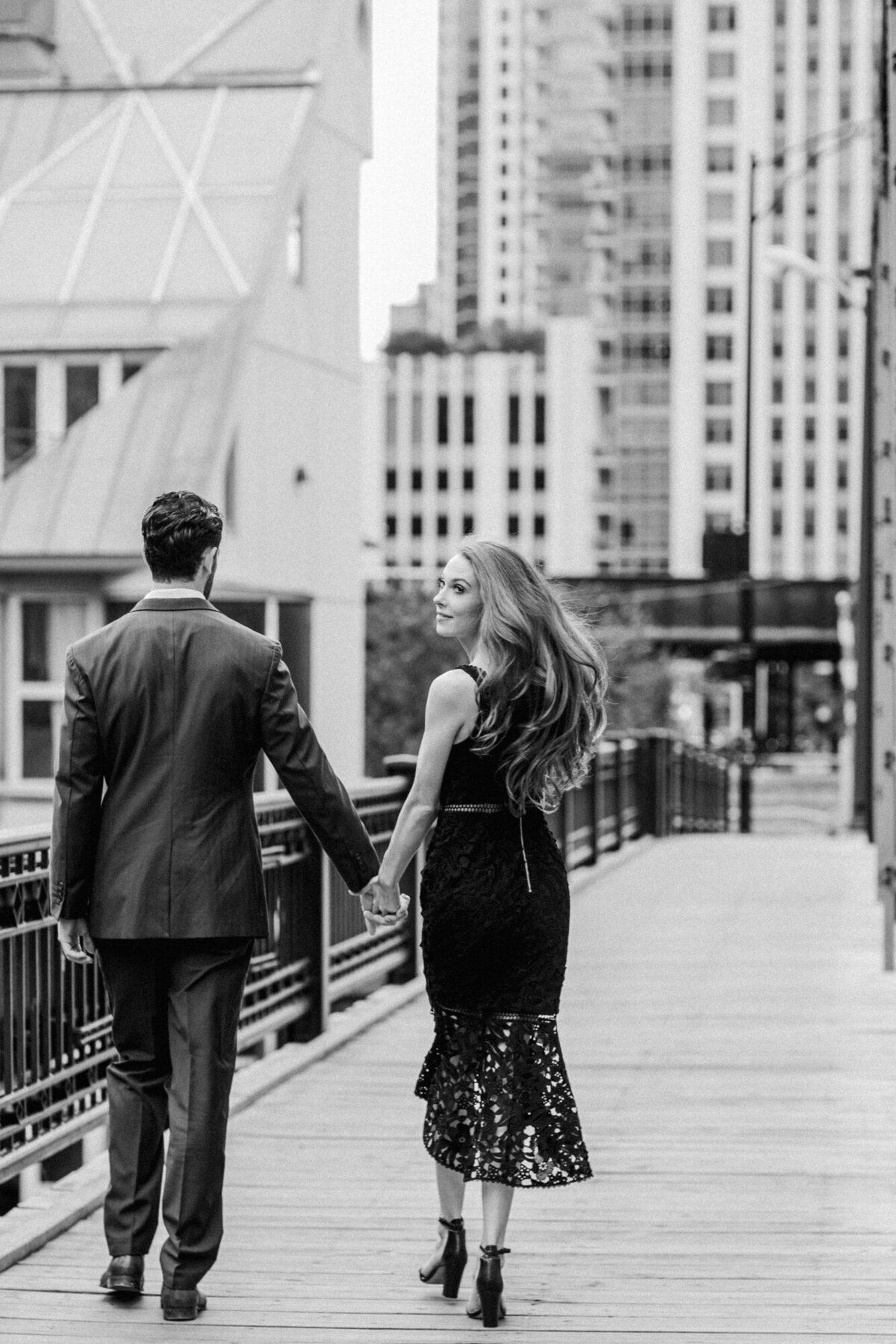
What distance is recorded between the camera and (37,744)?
2998 cm

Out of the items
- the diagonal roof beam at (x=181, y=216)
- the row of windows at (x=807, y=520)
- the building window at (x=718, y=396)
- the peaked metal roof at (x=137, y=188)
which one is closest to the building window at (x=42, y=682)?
the peaked metal roof at (x=137, y=188)

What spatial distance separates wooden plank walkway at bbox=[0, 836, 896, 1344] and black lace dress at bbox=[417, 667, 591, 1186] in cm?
44

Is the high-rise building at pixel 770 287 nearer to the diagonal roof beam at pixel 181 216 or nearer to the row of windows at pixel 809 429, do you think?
the row of windows at pixel 809 429

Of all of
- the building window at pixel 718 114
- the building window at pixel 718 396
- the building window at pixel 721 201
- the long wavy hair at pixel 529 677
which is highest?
the building window at pixel 718 114

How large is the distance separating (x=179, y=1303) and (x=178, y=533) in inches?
72.7

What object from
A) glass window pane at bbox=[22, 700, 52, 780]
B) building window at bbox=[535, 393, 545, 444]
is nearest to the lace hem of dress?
glass window pane at bbox=[22, 700, 52, 780]

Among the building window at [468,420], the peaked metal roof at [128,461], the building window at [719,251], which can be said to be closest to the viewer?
the peaked metal roof at [128,461]

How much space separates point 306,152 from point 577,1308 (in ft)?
96.6

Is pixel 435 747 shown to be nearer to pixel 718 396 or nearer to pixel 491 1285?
pixel 491 1285

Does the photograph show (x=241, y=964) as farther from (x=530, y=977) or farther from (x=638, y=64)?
(x=638, y=64)

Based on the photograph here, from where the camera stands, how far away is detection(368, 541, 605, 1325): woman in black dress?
17.6 feet

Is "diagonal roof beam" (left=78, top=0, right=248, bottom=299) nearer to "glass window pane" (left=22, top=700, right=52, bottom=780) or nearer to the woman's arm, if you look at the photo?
"glass window pane" (left=22, top=700, right=52, bottom=780)

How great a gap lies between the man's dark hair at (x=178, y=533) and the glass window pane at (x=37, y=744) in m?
25.0

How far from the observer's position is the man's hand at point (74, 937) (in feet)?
16.9
